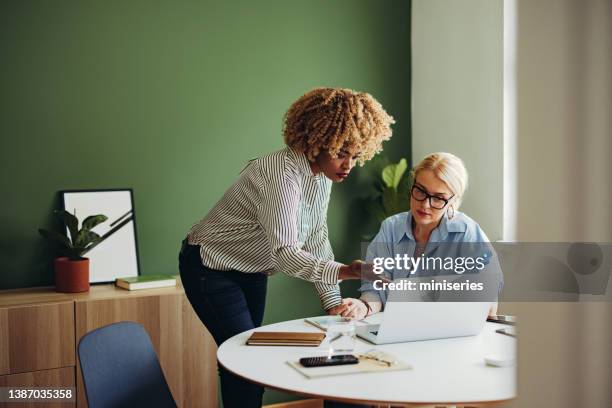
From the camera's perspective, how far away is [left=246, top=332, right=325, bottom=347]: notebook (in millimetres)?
1928

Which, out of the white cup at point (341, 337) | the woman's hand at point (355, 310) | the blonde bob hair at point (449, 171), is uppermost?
the blonde bob hair at point (449, 171)

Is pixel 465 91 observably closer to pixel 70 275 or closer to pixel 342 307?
pixel 342 307

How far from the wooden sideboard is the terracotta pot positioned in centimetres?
5

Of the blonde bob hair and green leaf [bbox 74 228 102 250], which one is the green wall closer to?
green leaf [bbox 74 228 102 250]

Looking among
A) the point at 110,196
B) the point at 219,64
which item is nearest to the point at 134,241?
the point at 110,196

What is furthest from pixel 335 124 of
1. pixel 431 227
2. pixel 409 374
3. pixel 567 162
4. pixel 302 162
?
pixel 567 162

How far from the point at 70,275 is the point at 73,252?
0.35ft

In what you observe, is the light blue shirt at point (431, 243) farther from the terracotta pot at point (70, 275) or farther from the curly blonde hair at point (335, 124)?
the terracotta pot at point (70, 275)

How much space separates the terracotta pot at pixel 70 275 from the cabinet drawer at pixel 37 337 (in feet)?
0.59

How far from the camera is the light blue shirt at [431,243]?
95.1 inches

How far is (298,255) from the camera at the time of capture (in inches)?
80.6

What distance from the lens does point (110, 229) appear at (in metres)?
3.17

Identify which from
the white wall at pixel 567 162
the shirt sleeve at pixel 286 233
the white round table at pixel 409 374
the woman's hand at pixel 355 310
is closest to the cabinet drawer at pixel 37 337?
the white round table at pixel 409 374

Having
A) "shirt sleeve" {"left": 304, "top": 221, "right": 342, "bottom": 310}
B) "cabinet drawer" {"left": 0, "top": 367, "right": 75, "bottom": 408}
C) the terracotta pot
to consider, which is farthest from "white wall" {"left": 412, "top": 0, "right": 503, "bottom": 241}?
"cabinet drawer" {"left": 0, "top": 367, "right": 75, "bottom": 408}
